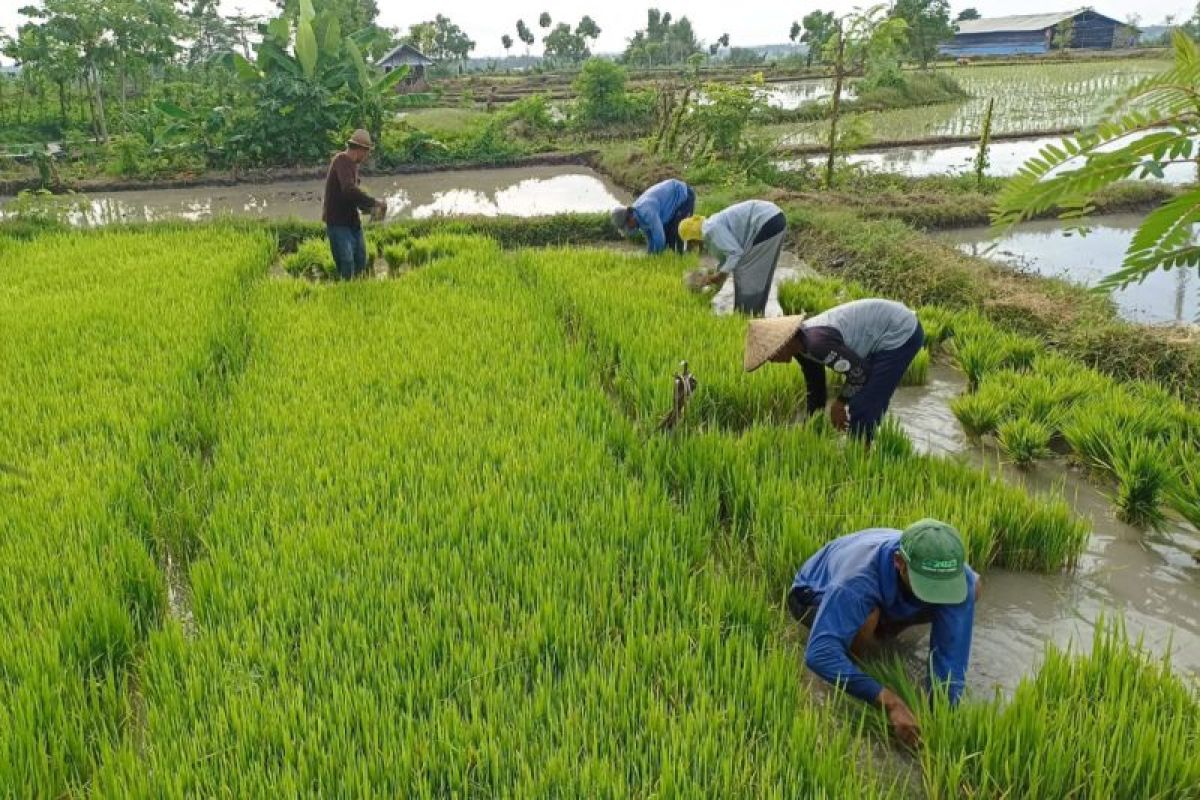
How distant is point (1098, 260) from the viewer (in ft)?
23.4

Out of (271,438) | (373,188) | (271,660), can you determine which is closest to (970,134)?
(373,188)

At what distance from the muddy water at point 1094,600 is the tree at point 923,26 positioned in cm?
2511

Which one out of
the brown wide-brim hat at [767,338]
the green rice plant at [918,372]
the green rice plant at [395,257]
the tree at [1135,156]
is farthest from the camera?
the green rice plant at [395,257]

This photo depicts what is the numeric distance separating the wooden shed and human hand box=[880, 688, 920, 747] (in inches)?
1502

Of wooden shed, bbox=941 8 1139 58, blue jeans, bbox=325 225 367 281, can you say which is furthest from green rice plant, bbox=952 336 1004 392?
wooden shed, bbox=941 8 1139 58

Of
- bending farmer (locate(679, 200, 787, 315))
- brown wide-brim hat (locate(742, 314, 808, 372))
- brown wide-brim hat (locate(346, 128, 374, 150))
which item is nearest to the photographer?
brown wide-brim hat (locate(742, 314, 808, 372))

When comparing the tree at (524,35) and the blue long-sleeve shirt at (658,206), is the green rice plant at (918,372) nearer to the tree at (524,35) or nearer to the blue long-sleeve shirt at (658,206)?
the blue long-sleeve shirt at (658,206)

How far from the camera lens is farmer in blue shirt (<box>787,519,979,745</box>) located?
196 centimetres

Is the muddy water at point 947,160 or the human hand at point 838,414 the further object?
the muddy water at point 947,160

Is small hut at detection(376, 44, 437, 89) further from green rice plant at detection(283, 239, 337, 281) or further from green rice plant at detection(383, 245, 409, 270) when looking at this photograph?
green rice plant at detection(283, 239, 337, 281)

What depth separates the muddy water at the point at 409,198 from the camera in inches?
410

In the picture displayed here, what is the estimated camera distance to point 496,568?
2.66m

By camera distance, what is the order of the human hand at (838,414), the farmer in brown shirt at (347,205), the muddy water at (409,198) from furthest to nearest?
the muddy water at (409,198)
the farmer in brown shirt at (347,205)
the human hand at (838,414)

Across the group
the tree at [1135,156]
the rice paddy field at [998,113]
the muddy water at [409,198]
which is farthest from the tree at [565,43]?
the tree at [1135,156]
